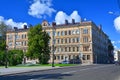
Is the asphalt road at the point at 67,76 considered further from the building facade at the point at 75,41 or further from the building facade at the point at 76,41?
the building facade at the point at 76,41

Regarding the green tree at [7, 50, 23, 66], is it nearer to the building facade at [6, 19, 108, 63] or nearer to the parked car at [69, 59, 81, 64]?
the parked car at [69, 59, 81, 64]

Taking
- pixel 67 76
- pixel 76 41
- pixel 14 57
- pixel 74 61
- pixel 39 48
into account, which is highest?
pixel 76 41

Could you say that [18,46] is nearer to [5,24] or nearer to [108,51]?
[5,24]

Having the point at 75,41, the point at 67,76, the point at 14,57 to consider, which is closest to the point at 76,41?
the point at 75,41

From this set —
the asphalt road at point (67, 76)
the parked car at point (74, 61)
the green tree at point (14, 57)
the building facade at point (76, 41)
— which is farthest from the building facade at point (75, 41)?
the asphalt road at point (67, 76)

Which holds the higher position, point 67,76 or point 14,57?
point 14,57

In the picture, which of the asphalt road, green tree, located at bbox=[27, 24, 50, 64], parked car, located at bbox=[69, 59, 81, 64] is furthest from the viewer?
parked car, located at bbox=[69, 59, 81, 64]

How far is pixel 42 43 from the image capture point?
7500 centimetres

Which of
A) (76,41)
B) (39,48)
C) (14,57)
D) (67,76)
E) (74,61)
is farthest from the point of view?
(76,41)

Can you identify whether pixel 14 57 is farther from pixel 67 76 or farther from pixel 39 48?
pixel 67 76

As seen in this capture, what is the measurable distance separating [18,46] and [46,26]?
53.7 ft

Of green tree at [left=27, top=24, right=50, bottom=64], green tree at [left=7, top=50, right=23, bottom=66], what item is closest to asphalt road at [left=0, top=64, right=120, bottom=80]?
green tree at [left=27, top=24, right=50, bottom=64]

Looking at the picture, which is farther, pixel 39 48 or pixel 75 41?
pixel 75 41

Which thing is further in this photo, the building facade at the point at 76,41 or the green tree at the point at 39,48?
the building facade at the point at 76,41
